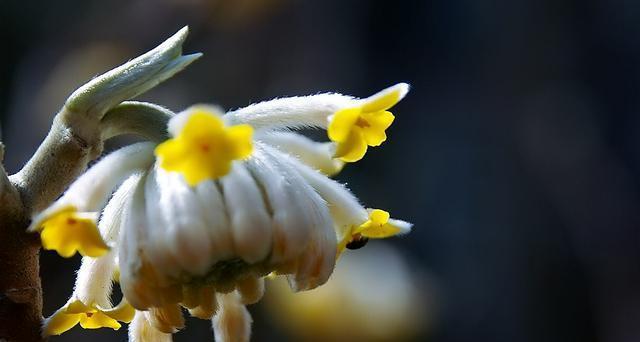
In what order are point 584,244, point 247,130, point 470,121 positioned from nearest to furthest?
point 247,130, point 584,244, point 470,121

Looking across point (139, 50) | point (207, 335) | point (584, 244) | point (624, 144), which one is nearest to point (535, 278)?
point (584, 244)

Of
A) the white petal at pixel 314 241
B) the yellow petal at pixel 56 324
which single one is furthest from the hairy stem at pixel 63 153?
the white petal at pixel 314 241

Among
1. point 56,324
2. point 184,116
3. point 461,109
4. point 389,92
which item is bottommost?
point 56,324

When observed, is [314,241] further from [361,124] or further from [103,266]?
[103,266]

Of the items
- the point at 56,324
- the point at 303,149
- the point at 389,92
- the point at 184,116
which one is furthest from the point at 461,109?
the point at 184,116

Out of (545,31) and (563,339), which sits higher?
(545,31)

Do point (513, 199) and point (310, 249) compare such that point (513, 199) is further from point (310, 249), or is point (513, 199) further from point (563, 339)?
point (310, 249)

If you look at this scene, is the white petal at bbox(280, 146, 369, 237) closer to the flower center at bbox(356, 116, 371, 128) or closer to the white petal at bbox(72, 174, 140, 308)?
the flower center at bbox(356, 116, 371, 128)

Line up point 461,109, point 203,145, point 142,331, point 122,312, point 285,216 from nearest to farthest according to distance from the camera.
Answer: point 203,145 < point 285,216 < point 122,312 < point 142,331 < point 461,109
